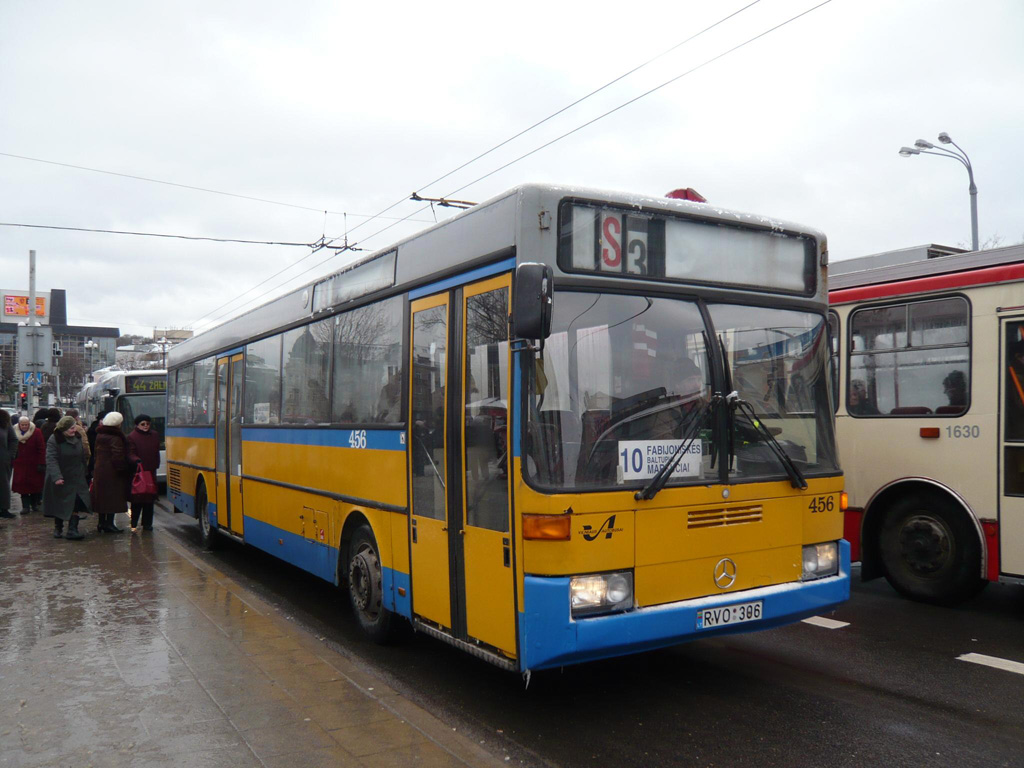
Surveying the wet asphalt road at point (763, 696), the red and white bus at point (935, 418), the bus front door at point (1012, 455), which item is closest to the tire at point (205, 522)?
the wet asphalt road at point (763, 696)

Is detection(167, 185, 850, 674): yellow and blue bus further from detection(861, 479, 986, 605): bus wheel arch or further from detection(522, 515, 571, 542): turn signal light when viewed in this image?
detection(861, 479, 986, 605): bus wheel arch

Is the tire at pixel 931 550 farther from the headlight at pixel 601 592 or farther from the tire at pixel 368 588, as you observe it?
the tire at pixel 368 588

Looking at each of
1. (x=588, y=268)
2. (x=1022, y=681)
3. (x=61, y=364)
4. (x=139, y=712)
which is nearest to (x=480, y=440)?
(x=588, y=268)

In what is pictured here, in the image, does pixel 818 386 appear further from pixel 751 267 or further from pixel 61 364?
pixel 61 364

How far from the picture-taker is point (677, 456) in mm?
4824

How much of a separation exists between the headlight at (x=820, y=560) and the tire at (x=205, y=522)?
28.1 ft

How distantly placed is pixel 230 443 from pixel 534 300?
7345 mm

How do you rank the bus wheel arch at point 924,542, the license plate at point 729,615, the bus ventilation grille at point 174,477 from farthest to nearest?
1. the bus ventilation grille at point 174,477
2. the bus wheel arch at point 924,542
3. the license plate at point 729,615

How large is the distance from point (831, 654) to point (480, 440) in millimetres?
3174

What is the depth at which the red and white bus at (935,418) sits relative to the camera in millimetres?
7113

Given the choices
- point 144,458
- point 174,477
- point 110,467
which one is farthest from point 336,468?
point 174,477

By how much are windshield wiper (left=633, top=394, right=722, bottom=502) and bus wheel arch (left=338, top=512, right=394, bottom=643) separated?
8.18 ft

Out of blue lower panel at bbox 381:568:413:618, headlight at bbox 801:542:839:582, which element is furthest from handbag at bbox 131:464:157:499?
headlight at bbox 801:542:839:582

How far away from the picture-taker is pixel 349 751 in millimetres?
4352
